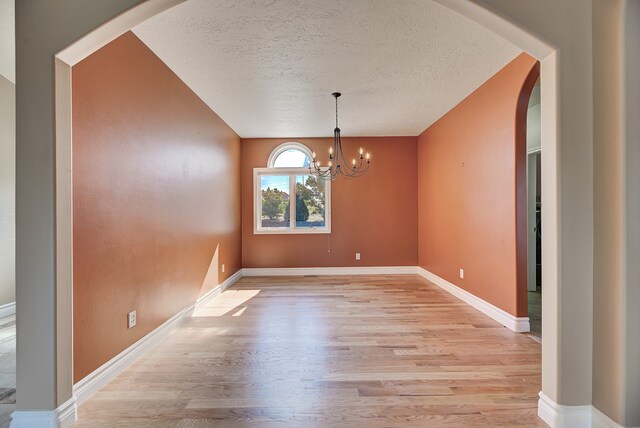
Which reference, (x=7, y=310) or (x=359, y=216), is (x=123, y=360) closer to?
(x=7, y=310)

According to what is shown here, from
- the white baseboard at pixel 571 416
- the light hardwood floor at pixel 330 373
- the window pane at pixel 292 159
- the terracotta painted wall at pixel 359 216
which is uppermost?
the window pane at pixel 292 159

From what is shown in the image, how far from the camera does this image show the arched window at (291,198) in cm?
574

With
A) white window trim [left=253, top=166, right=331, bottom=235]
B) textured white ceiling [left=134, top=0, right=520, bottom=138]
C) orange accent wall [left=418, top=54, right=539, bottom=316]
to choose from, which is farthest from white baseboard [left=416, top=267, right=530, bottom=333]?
textured white ceiling [left=134, top=0, right=520, bottom=138]

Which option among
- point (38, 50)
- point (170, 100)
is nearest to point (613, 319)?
point (38, 50)

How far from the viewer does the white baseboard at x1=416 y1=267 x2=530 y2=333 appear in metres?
2.90

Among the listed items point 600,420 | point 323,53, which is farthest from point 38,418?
point 323,53

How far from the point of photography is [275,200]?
5797mm

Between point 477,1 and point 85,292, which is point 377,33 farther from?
point 85,292

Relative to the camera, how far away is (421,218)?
5.49m

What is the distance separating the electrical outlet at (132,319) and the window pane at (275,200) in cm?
350

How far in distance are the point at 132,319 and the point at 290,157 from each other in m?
4.08

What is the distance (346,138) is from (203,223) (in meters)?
3.21

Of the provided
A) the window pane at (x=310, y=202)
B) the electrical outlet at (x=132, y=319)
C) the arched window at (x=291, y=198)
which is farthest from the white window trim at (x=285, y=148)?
the electrical outlet at (x=132, y=319)

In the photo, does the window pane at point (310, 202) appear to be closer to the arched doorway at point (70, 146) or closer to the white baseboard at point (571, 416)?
the arched doorway at point (70, 146)
